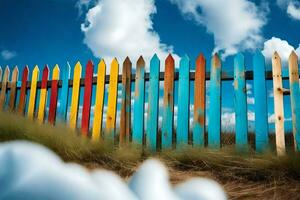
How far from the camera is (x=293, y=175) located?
3.11 metres

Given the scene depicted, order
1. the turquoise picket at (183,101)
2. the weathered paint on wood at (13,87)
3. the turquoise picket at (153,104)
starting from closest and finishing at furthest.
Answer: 1. the turquoise picket at (183,101)
2. the turquoise picket at (153,104)
3. the weathered paint on wood at (13,87)

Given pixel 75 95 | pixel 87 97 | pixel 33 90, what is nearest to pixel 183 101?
pixel 87 97

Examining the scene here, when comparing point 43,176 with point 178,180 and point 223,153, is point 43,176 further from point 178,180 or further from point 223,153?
point 223,153

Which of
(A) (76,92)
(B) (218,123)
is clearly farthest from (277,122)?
(A) (76,92)

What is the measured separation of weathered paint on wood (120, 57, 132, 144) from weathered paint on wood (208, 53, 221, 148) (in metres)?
1.27

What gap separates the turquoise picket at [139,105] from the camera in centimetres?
529

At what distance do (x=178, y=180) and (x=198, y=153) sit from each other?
641mm

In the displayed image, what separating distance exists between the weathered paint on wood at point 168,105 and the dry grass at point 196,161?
32.0 inches

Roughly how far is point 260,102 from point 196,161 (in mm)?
1653

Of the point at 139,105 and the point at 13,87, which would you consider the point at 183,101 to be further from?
the point at 13,87

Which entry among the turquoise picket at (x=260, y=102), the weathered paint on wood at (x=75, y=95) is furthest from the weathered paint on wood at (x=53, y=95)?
the turquoise picket at (x=260, y=102)

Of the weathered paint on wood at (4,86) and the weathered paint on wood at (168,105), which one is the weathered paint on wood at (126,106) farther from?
the weathered paint on wood at (4,86)

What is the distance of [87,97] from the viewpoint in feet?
19.5

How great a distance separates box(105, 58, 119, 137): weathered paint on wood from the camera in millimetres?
5535
